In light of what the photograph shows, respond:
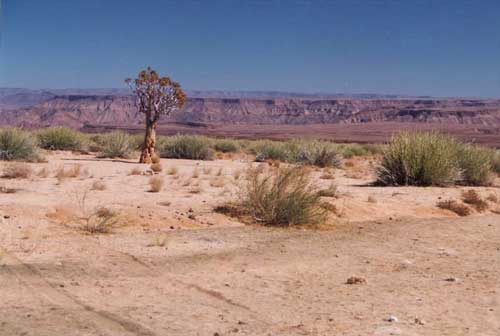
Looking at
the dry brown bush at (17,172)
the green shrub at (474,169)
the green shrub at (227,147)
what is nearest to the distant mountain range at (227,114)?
the green shrub at (227,147)

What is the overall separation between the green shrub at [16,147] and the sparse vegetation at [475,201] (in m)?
15.8

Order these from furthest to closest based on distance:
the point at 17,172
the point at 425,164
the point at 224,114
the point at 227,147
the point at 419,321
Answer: the point at 224,114 → the point at 227,147 → the point at 425,164 → the point at 17,172 → the point at 419,321

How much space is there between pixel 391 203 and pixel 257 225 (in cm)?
448

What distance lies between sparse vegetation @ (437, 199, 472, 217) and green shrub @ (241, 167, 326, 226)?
3.91 meters

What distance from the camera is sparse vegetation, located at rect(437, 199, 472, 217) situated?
16406mm

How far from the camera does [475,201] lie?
17.5 m

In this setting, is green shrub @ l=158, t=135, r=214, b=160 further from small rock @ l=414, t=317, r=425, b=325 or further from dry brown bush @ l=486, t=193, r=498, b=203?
small rock @ l=414, t=317, r=425, b=325

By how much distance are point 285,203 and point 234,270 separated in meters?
4.25

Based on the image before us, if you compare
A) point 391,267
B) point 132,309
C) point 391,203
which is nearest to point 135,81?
point 391,203

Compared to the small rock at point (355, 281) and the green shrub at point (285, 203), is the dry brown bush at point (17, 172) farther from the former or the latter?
the small rock at point (355, 281)

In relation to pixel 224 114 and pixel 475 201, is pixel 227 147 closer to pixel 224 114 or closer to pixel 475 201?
pixel 475 201

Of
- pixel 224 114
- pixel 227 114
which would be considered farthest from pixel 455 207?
pixel 227 114

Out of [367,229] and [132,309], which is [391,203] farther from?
[132,309]

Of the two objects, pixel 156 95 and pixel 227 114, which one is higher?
pixel 156 95
